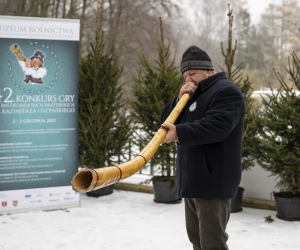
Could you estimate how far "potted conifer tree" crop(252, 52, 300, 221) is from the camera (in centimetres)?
440

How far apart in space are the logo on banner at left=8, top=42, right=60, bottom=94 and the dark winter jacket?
3.30 meters

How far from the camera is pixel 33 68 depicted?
493cm

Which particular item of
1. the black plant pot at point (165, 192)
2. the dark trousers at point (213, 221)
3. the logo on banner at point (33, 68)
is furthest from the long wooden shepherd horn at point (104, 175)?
the black plant pot at point (165, 192)

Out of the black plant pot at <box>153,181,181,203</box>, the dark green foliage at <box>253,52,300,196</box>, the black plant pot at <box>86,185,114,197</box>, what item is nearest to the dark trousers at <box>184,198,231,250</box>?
the dark green foliage at <box>253,52,300,196</box>

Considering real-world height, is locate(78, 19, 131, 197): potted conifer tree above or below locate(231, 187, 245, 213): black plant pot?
above

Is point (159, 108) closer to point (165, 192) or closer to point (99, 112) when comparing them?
point (99, 112)

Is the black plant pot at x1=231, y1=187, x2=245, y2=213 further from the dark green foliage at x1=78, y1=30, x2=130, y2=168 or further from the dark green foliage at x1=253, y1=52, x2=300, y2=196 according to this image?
the dark green foliage at x1=78, y1=30, x2=130, y2=168

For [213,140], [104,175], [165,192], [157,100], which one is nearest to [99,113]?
[157,100]

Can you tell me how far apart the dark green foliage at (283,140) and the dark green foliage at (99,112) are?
239 centimetres

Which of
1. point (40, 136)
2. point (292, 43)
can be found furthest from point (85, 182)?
point (292, 43)

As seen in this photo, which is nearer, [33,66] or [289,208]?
[289,208]

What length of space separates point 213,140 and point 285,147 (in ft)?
9.66

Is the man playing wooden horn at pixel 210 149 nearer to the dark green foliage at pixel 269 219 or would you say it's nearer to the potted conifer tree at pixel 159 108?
the dark green foliage at pixel 269 219

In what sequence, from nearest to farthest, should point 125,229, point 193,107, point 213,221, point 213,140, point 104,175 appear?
point 104,175 < point 213,140 < point 213,221 < point 193,107 < point 125,229
